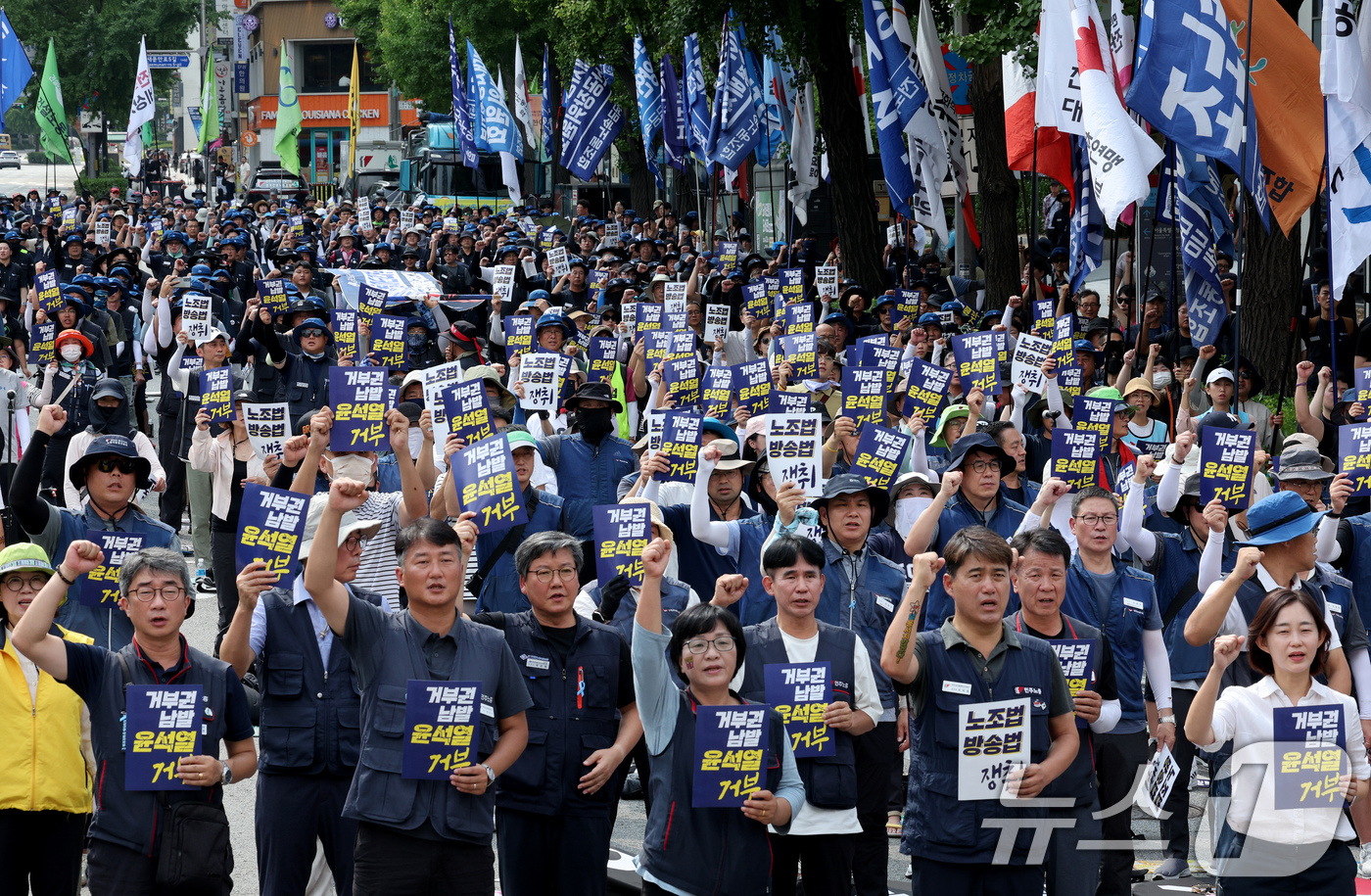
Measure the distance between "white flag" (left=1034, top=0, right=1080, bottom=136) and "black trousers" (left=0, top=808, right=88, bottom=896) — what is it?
975cm

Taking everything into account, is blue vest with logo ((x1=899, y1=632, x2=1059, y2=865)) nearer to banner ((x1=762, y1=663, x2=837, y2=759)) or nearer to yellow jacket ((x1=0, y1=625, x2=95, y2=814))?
banner ((x1=762, y1=663, x2=837, y2=759))

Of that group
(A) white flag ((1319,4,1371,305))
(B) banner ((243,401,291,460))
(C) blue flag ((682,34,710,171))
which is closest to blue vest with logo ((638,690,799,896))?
(B) banner ((243,401,291,460))

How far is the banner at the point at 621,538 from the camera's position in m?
6.73

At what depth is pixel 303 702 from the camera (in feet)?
19.5

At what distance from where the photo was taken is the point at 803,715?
539 centimetres

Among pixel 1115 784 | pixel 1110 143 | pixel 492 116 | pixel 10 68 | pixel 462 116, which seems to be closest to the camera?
pixel 1115 784

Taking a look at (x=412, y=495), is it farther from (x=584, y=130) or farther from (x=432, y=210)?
(x=432, y=210)

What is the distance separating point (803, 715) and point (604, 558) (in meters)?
1.59

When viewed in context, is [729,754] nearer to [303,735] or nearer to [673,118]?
[303,735]

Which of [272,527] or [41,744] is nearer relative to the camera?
[41,744]

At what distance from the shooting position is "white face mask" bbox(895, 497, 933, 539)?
8.02 metres

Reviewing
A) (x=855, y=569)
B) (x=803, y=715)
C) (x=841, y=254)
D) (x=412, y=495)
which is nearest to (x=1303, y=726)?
(x=803, y=715)

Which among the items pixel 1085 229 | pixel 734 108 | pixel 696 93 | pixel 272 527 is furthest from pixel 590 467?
pixel 696 93

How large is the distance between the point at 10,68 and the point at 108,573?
27692 mm
